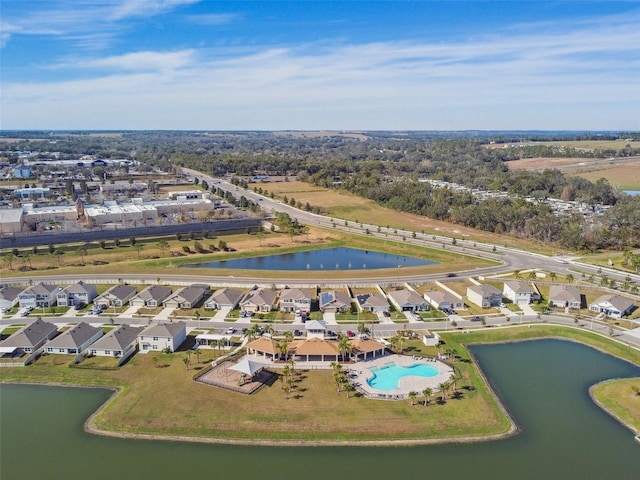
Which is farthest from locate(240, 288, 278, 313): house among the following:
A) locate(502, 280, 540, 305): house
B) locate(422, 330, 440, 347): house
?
locate(502, 280, 540, 305): house

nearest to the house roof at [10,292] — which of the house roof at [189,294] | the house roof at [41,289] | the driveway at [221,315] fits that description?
the house roof at [41,289]

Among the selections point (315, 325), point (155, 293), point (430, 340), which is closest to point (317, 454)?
point (315, 325)

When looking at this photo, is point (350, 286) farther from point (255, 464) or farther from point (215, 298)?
point (255, 464)

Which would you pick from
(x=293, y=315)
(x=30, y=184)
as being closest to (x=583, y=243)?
(x=293, y=315)

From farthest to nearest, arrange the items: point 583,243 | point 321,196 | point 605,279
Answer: point 321,196 < point 583,243 < point 605,279

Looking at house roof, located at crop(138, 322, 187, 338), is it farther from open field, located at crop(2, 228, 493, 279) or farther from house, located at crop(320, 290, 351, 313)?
open field, located at crop(2, 228, 493, 279)

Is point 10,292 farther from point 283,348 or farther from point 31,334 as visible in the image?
point 283,348
